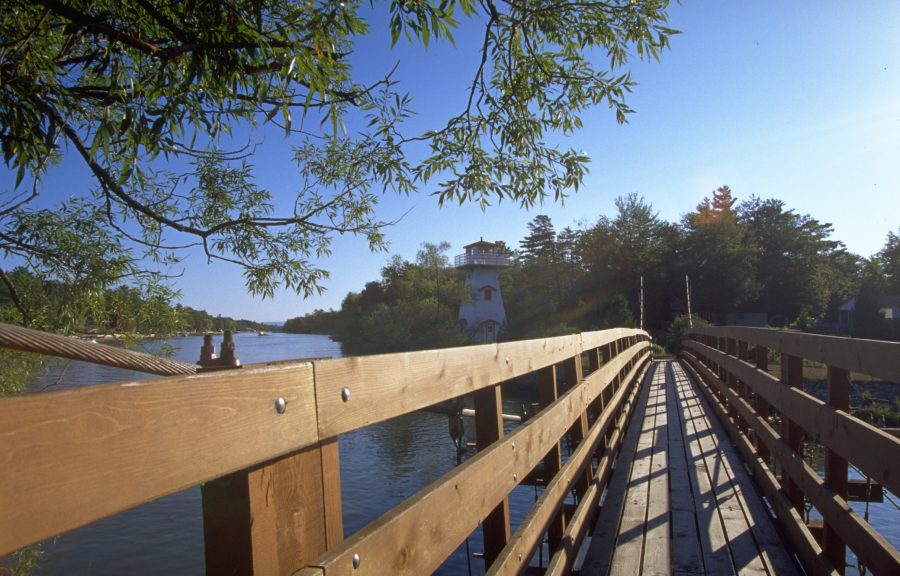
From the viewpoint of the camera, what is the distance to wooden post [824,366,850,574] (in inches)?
110

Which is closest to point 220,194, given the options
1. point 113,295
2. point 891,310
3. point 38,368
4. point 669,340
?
point 113,295

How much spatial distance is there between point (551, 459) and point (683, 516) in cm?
136

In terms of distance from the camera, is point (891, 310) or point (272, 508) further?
point (891, 310)

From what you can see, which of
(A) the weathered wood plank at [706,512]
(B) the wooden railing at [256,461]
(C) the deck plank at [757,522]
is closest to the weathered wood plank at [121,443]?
(B) the wooden railing at [256,461]

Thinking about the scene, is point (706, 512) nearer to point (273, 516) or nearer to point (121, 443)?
point (273, 516)

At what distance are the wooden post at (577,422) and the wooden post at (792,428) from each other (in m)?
1.21

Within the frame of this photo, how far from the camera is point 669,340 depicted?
3931cm

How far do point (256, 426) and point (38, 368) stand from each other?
17.8 ft

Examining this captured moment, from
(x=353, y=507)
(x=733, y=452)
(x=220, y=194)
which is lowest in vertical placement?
(x=353, y=507)

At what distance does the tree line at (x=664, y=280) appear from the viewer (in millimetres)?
53531

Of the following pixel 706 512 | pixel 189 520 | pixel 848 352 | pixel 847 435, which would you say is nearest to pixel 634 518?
pixel 706 512

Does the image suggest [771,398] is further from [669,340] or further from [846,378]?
[669,340]

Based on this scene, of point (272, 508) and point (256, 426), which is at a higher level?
point (256, 426)

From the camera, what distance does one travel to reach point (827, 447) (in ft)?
9.22
